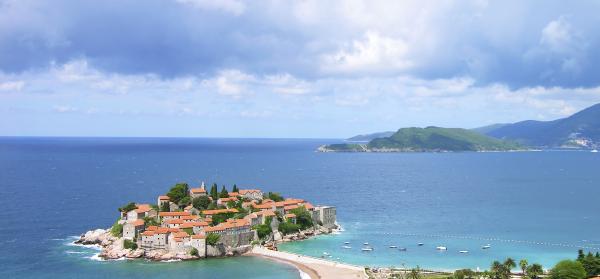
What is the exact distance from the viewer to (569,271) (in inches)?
2995

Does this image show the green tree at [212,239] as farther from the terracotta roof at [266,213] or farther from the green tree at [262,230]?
the terracotta roof at [266,213]

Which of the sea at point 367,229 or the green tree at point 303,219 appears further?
the green tree at point 303,219

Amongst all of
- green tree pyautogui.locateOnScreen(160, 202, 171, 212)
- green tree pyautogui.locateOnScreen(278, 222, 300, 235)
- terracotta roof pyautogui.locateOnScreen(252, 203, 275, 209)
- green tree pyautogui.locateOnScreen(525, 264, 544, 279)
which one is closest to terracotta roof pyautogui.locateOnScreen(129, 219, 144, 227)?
green tree pyautogui.locateOnScreen(160, 202, 171, 212)

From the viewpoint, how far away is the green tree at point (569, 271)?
2987 inches

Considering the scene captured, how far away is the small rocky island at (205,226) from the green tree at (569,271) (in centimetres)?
4736

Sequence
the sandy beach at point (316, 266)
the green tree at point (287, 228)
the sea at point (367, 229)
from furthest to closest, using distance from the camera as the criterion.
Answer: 1. the green tree at point (287, 228)
2. the sea at point (367, 229)
3. the sandy beach at point (316, 266)

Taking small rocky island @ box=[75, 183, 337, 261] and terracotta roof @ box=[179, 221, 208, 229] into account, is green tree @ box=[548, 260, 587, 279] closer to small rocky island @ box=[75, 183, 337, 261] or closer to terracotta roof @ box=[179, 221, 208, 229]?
small rocky island @ box=[75, 183, 337, 261]

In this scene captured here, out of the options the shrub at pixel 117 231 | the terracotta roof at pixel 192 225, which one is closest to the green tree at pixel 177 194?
the shrub at pixel 117 231

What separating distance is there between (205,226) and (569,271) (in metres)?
56.9

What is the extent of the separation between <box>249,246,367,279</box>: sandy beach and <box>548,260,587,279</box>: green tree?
81.3ft

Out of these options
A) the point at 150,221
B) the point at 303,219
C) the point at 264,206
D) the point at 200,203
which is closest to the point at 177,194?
the point at 200,203

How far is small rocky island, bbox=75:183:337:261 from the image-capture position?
97.6 metres

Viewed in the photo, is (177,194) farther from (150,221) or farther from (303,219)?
(303,219)

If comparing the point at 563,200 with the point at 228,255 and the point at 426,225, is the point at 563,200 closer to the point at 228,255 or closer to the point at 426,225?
the point at 426,225
